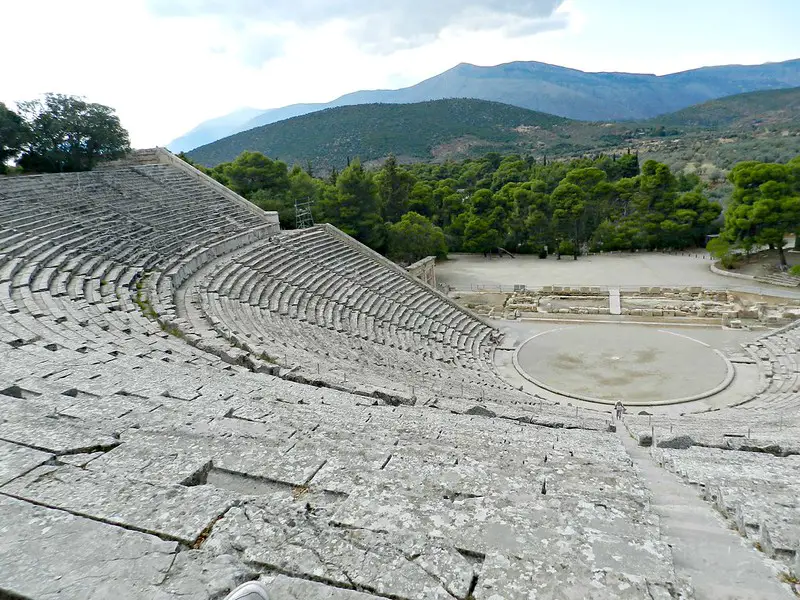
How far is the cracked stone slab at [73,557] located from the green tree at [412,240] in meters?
27.7

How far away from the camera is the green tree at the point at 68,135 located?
20.9 metres

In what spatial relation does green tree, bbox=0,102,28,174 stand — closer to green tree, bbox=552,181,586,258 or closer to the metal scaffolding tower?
the metal scaffolding tower

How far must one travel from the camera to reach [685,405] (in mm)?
13562

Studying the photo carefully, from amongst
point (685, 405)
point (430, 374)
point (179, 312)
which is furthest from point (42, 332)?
point (685, 405)

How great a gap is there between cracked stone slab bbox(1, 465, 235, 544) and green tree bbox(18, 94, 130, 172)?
2349 centimetres

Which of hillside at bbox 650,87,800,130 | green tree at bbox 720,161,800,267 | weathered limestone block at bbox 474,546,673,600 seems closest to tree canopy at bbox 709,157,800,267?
green tree at bbox 720,161,800,267

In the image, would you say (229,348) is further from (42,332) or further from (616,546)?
(616,546)

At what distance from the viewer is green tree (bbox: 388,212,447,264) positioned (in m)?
29.6

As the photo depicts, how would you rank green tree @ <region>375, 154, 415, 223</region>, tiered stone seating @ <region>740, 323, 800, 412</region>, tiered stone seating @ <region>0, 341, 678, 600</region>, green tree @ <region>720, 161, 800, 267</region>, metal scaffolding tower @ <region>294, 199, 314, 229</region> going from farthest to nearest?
green tree @ <region>375, 154, 415, 223</region> → metal scaffolding tower @ <region>294, 199, 314, 229</region> → green tree @ <region>720, 161, 800, 267</region> → tiered stone seating @ <region>740, 323, 800, 412</region> → tiered stone seating @ <region>0, 341, 678, 600</region>

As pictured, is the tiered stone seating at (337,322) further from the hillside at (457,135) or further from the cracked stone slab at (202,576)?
the hillside at (457,135)

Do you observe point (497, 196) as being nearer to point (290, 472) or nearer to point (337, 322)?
point (337, 322)

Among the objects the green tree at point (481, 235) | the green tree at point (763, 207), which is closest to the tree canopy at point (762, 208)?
the green tree at point (763, 207)

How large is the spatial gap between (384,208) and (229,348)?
28074 mm

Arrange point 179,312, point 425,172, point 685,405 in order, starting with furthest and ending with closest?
point 425,172
point 685,405
point 179,312
